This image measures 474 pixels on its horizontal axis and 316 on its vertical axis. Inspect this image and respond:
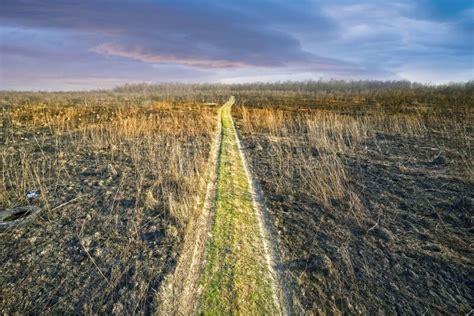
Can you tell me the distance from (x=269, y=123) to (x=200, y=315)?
39.1 feet

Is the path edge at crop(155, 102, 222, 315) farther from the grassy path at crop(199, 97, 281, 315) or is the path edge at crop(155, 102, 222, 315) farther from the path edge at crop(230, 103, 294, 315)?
the path edge at crop(230, 103, 294, 315)

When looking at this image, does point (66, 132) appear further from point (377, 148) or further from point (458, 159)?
point (458, 159)

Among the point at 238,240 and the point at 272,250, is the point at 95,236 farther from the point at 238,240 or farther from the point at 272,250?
the point at 272,250

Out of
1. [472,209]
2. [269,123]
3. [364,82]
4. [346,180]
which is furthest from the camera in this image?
[364,82]

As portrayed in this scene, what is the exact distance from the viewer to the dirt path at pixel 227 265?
270cm

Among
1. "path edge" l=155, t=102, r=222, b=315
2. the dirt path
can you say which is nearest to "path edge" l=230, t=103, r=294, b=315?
the dirt path

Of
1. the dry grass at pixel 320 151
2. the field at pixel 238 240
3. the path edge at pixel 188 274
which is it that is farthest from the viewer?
the dry grass at pixel 320 151

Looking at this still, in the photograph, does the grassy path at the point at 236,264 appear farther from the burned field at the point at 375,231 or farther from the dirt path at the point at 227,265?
the burned field at the point at 375,231

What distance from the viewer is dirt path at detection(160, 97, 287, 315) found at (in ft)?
8.86

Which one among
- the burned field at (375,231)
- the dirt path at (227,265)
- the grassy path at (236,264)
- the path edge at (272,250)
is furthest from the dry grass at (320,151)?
the grassy path at (236,264)

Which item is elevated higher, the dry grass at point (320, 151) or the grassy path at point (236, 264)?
the dry grass at point (320, 151)

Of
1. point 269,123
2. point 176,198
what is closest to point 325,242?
point 176,198

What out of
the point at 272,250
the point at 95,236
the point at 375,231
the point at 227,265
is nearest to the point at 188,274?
the point at 227,265

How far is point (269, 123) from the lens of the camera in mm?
13938
